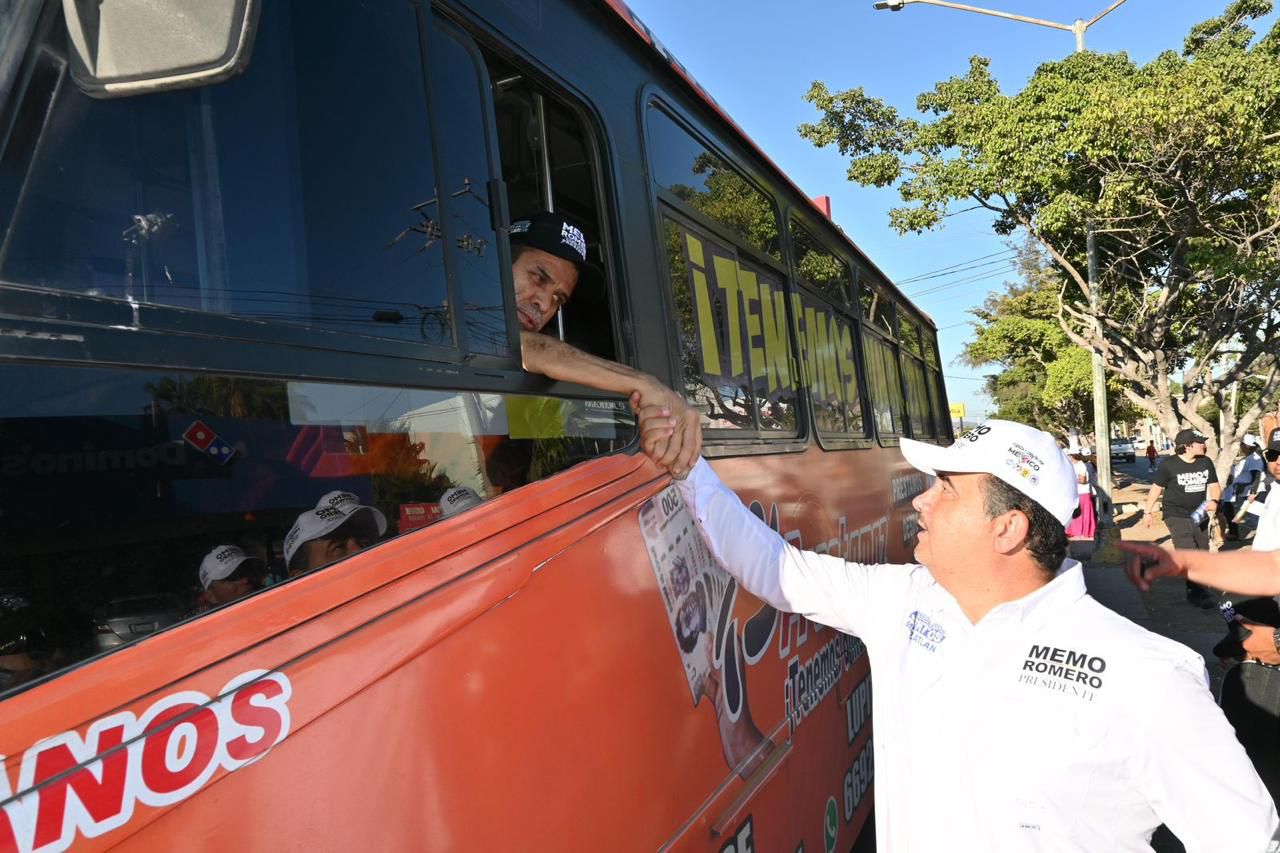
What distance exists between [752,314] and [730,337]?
10.9 inches

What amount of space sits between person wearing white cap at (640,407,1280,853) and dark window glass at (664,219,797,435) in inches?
16.0

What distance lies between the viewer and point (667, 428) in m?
2.05

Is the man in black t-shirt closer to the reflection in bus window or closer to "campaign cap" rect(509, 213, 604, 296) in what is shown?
"campaign cap" rect(509, 213, 604, 296)

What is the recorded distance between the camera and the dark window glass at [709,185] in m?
2.48

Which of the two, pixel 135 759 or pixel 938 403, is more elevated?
pixel 938 403

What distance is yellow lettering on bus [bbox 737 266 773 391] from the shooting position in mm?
2998

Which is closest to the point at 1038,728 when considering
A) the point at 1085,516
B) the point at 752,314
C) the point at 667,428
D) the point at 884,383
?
the point at 667,428

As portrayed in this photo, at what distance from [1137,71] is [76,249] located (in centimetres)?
1588

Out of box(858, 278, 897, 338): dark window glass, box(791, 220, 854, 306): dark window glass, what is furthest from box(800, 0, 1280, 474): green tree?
box(791, 220, 854, 306): dark window glass

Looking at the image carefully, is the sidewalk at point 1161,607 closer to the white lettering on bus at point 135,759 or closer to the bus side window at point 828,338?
the bus side window at point 828,338

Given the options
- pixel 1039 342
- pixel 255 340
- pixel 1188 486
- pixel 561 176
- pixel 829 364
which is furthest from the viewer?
pixel 1039 342

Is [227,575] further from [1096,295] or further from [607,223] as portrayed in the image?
[1096,295]

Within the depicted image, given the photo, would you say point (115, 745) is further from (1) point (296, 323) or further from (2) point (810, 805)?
(2) point (810, 805)

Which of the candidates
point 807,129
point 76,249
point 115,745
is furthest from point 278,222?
point 807,129
